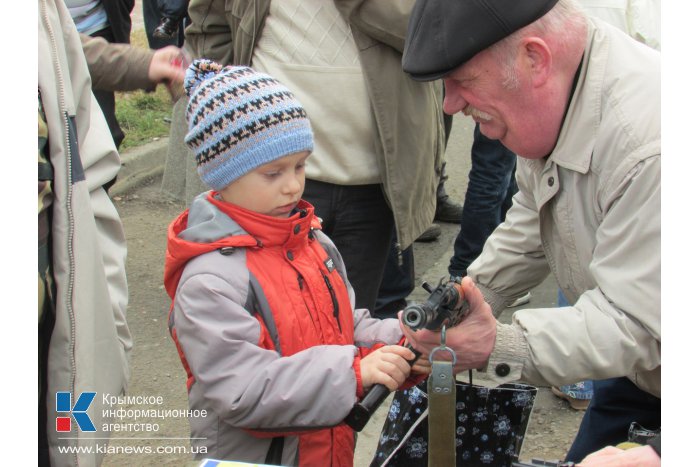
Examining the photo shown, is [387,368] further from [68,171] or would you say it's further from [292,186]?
[68,171]

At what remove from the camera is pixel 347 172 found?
120 inches

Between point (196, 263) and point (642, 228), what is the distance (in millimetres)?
1130

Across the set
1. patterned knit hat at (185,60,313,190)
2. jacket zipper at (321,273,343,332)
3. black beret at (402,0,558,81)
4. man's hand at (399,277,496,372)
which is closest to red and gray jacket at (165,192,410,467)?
jacket zipper at (321,273,343,332)

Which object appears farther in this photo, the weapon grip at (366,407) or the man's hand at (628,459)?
the weapon grip at (366,407)

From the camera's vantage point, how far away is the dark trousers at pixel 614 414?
99.7 inches

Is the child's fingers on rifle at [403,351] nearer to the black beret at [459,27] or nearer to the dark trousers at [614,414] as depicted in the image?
the black beret at [459,27]

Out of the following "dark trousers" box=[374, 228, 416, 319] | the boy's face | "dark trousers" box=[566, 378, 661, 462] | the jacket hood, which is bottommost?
"dark trousers" box=[374, 228, 416, 319]

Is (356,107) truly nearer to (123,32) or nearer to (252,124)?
Answer: (252,124)

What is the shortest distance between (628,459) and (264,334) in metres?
0.93

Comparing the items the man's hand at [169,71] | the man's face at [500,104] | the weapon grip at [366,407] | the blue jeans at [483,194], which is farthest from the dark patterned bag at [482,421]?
the blue jeans at [483,194]

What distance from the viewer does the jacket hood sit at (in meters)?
2.18

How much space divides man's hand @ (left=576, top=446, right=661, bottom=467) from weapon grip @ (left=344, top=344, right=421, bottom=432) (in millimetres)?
490

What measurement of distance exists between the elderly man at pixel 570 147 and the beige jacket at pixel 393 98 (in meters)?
0.77

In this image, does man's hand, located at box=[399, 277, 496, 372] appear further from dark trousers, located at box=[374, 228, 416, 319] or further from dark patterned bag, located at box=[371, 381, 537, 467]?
dark trousers, located at box=[374, 228, 416, 319]
